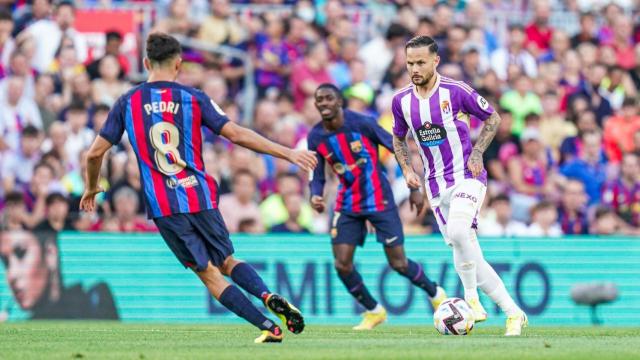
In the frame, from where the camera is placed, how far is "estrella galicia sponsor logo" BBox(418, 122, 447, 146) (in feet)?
37.2

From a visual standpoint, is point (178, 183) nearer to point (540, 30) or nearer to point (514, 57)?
point (514, 57)

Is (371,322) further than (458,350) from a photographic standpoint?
Yes

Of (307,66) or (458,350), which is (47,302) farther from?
(458,350)

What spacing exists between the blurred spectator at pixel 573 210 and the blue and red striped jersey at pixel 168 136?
950 centimetres

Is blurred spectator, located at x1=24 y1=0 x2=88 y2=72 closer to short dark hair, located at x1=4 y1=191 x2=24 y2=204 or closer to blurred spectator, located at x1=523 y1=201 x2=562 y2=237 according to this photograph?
short dark hair, located at x1=4 y1=191 x2=24 y2=204

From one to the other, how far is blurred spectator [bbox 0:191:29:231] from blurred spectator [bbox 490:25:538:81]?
7.96 m

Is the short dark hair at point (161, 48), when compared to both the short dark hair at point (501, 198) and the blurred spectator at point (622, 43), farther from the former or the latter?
the blurred spectator at point (622, 43)

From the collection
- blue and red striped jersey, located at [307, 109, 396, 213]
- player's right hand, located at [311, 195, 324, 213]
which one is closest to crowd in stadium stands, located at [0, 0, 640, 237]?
blue and red striped jersey, located at [307, 109, 396, 213]

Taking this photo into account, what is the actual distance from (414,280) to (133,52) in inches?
298

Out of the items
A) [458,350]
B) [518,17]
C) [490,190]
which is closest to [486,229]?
[490,190]

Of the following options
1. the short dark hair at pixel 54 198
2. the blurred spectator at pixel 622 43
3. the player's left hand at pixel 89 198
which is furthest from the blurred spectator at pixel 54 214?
the blurred spectator at pixel 622 43

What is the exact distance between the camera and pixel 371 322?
14.0m

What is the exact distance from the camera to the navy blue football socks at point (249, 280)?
379 inches

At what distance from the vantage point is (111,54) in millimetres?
18969
